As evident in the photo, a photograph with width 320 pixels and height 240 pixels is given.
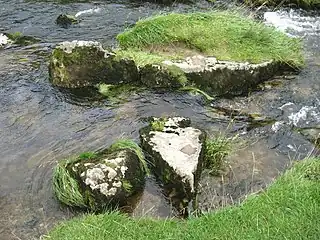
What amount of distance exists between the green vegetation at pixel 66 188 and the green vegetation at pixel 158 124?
6.20ft

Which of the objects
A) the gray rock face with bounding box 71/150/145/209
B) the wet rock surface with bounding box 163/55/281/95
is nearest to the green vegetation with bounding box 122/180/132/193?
the gray rock face with bounding box 71/150/145/209

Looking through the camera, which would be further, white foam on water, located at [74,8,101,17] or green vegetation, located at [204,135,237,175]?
white foam on water, located at [74,8,101,17]

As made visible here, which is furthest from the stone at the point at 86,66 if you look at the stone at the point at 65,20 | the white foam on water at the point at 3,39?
the stone at the point at 65,20

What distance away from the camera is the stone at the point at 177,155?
8141 mm

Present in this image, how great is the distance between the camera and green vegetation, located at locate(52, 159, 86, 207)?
8.00 metres

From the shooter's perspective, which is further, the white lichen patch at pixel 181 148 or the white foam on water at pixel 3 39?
the white foam on water at pixel 3 39

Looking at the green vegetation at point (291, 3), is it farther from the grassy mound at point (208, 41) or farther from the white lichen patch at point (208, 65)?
the white lichen patch at point (208, 65)

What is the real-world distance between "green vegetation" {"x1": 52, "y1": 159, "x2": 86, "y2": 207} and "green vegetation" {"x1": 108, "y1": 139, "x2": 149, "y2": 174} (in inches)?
38.4

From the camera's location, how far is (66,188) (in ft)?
26.5

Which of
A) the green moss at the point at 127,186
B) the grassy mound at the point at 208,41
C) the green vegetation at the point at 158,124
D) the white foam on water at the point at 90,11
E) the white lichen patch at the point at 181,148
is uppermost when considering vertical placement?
the grassy mound at the point at 208,41

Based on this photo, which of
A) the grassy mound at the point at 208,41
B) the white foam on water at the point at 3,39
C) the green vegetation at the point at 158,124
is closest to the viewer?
the green vegetation at the point at 158,124

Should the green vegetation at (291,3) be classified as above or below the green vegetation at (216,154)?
above

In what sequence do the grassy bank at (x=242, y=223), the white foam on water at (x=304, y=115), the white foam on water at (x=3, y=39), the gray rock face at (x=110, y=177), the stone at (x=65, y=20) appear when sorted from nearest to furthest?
the grassy bank at (x=242, y=223), the gray rock face at (x=110, y=177), the white foam on water at (x=304, y=115), the white foam on water at (x=3, y=39), the stone at (x=65, y=20)

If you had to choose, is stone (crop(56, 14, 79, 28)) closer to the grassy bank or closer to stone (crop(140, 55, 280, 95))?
stone (crop(140, 55, 280, 95))
